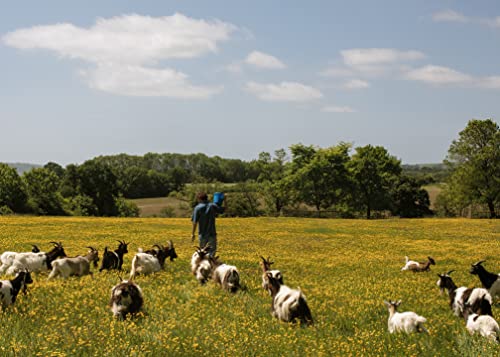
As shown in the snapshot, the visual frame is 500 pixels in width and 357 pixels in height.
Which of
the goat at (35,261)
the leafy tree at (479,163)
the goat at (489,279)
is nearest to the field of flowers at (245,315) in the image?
the goat at (489,279)

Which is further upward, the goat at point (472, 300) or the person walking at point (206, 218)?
the person walking at point (206, 218)

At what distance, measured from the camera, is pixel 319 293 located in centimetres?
1488

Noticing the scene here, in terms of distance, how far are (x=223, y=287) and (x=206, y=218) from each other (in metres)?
3.65

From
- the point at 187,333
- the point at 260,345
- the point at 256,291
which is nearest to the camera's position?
the point at 260,345

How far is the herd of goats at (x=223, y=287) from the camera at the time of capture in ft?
35.3

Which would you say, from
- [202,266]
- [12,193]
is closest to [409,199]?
[12,193]

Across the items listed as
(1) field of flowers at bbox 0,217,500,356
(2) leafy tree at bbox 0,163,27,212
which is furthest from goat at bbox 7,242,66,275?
(2) leafy tree at bbox 0,163,27,212

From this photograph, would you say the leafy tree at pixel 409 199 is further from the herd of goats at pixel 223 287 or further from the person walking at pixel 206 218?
the herd of goats at pixel 223 287

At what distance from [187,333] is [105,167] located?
308 feet

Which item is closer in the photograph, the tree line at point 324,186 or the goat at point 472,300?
the goat at point 472,300

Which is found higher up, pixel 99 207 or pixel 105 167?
pixel 105 167

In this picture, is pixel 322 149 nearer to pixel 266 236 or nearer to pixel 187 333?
pixel 266 236

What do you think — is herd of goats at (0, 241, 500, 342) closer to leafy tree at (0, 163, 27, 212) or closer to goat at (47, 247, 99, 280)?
goat at (47, 247, 99, 280)

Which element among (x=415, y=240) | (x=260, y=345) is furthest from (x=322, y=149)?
(x=260, y=345)
